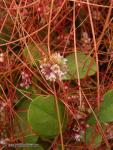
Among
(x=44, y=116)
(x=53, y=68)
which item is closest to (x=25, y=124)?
(x=44, y=116)

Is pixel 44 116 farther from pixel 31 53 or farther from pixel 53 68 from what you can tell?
pixel 31 53

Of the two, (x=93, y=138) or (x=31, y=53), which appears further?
(x=31, y=53)

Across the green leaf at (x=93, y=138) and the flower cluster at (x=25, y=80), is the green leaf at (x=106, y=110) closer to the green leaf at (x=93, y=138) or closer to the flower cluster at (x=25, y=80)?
the green leaf at (x=93, y=138)

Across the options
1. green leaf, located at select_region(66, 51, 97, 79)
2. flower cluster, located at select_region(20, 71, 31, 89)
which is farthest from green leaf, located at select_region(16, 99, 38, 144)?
green leaf, located at select_region(66, 51, 97, 79)

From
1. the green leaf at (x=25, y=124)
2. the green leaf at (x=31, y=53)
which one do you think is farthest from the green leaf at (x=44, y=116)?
the green leaf at (x=31, y=53)

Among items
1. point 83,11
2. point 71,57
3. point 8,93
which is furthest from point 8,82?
point 83,11

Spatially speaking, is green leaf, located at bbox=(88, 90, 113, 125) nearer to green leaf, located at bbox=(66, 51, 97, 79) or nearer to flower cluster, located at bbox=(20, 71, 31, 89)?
green leaf, located at bbox=(66, 51, 97, 79)
